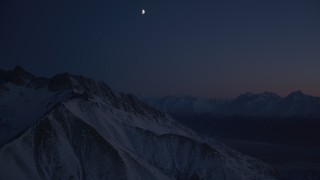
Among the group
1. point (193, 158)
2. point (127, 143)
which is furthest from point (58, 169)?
point (193, 158)

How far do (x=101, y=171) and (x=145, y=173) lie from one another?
15.2 m

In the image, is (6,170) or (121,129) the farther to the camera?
(121,129)

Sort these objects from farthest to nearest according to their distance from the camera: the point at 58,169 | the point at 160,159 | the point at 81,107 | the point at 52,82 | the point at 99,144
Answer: the point at 52,82, the point at 160,159, the point at 81,107, the point at 99,144, the point at 58,169

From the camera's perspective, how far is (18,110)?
7259 inches

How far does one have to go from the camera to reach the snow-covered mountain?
136 meters

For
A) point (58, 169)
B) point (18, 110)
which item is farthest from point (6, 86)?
point (58, 169)

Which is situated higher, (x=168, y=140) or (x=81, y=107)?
(x=81, y=107)

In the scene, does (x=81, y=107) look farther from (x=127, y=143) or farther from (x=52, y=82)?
(x=52, y=82)

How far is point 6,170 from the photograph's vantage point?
409 ft

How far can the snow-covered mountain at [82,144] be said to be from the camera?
445 feet

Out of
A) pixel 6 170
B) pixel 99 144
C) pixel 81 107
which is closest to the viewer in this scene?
pixel 6 170

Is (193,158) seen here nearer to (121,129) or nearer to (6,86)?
(121,129)

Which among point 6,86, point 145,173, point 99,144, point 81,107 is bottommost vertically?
point 145,173

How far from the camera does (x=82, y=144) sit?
145875 mm
